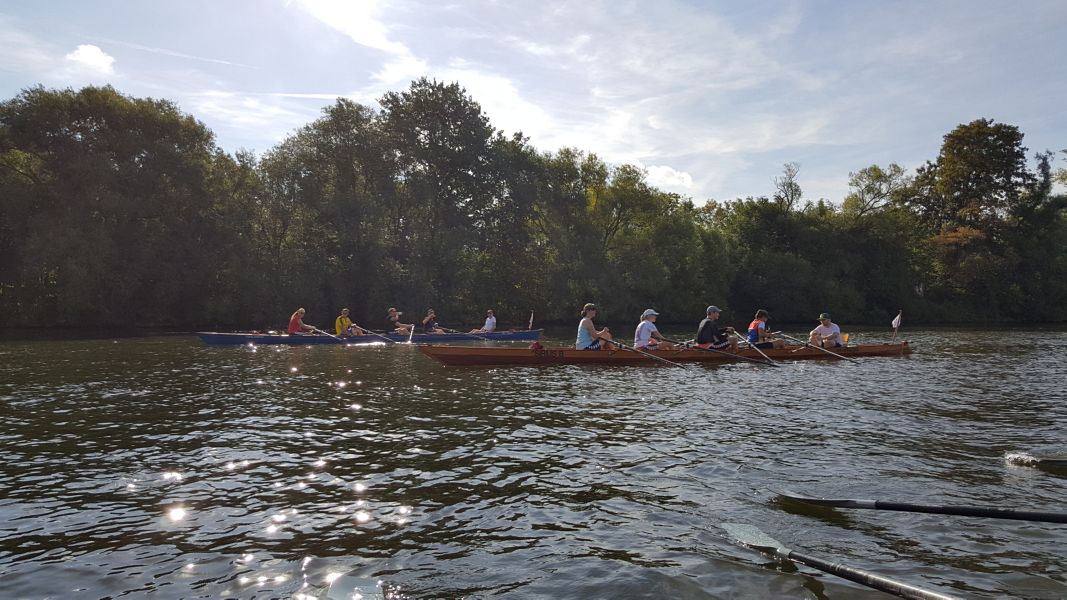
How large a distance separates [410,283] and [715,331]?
97.7 ft

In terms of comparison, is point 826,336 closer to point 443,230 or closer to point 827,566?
point 827,566

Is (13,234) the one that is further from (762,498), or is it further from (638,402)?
(762,498)

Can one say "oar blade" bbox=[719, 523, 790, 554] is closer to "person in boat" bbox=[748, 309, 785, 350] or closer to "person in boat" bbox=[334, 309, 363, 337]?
"person in boat" bbox=[748, 309, 785, 350]

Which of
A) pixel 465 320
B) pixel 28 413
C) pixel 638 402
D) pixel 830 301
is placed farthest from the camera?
pixel 830 301

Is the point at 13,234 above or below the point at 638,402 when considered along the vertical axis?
above

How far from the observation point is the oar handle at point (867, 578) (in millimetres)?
4449

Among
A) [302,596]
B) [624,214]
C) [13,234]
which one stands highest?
[624,214]

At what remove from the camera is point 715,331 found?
890 inches

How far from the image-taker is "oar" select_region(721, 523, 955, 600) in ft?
14.8

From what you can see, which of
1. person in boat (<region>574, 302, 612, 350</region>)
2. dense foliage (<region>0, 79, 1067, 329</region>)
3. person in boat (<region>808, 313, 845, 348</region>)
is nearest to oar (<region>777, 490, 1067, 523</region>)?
person in boat (<region>574, 302, 612, 350</region>)

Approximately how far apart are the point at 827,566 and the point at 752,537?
3.12ft

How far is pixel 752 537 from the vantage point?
Answer: 6254 mm

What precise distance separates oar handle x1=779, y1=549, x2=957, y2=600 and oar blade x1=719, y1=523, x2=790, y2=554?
14 cm

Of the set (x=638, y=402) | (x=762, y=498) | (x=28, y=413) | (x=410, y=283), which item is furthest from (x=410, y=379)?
(x=410, y=283)
